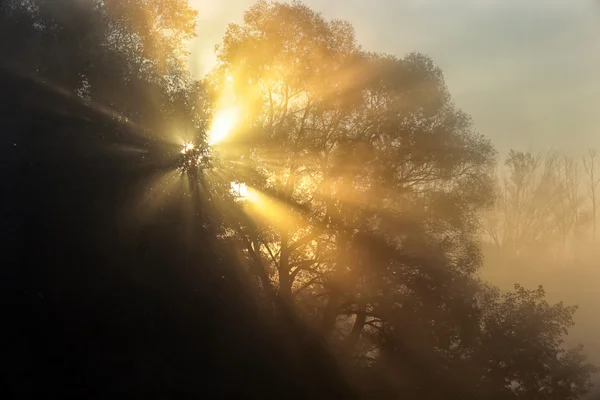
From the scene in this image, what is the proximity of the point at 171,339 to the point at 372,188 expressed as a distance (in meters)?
10.6

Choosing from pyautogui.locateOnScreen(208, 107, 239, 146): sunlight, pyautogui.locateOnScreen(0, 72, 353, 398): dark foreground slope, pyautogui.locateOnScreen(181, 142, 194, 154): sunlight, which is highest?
pyautogui.locateOnScreen(208, 107, 239, 146): sunlight

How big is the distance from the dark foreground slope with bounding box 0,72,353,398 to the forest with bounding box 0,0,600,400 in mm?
58

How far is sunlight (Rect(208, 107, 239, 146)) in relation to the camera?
19.3m

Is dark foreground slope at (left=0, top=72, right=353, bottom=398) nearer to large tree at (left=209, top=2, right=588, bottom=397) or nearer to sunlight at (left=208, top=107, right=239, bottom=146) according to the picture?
sunlight at (left=208, top=107, right=239, bottom=146)

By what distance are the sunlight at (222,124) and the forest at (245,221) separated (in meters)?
0.10

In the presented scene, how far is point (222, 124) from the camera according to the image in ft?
66.0

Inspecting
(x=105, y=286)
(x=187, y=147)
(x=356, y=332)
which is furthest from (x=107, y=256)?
(x=356, y=332)

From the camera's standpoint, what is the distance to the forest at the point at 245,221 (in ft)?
42.5

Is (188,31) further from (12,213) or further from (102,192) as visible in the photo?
(12,213)

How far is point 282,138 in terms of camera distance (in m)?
20.9

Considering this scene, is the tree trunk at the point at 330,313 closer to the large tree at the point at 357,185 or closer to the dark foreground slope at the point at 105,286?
the large tree at the point at 357,185

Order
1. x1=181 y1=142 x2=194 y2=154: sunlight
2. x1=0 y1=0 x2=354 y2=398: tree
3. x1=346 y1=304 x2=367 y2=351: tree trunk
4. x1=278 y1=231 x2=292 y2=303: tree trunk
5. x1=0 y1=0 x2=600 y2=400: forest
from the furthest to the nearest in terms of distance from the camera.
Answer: x1=346 y1=304 x2=367 y2=351: tree trunk → x1=278 y1=231 x2=292 y2=303: tree trunk → x1=181 y1=142 x2=194 y2=154: sunlight → x1=0 y1=0 x2=600 y2=400: forest → x1=0 y1=0 x2=354 y2=398: tree

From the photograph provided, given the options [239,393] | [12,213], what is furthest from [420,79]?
[12,213]

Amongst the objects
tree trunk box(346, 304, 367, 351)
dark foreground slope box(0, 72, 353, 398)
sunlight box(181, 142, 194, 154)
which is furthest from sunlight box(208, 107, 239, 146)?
tree trunk box(346, 304, 367, 351)
